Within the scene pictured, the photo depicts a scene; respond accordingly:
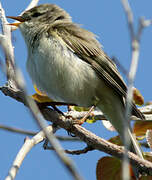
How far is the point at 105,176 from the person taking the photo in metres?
3.50

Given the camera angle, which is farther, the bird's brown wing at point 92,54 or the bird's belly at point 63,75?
the bird's brown wing at point 92,54

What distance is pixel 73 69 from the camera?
13.4ft

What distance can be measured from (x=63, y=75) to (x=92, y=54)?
58 cm

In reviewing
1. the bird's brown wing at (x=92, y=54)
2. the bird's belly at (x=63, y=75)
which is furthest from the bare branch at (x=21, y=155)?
the bird's brown wing at (x=92, y=54)

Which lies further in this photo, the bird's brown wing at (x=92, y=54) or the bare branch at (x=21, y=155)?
the bird's brown wing at (x=92, y=54)

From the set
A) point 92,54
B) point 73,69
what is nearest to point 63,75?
point 73,69

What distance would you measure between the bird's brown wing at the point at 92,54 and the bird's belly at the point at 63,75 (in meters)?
0.10

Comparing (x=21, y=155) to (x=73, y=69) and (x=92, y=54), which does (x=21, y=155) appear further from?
(x=92, y=54)

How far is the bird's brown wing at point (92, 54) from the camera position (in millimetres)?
4320

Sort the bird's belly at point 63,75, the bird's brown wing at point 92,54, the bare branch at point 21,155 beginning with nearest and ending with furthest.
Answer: the bare branch at point 21,155
the bird's belly at point 63,75
the bird's brown wing at point 92,54

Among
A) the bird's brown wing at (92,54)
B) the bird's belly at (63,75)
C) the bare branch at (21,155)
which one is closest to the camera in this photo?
the bare branch at (21,155)

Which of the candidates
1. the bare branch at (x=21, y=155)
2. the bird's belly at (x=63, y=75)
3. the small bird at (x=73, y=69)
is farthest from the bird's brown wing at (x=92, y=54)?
the bare branch at (x=21, y=155)

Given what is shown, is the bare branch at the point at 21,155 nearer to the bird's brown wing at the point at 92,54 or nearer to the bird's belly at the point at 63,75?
the bird's belly at the point at 63,75

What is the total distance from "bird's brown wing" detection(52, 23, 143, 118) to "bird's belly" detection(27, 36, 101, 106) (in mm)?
101
